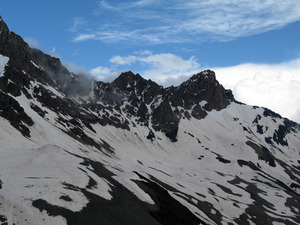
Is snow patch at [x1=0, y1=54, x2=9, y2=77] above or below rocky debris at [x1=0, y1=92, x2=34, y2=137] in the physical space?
above

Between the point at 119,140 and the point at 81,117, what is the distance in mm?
27841

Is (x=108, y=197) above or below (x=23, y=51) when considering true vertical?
below

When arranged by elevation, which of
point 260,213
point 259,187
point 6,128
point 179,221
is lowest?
point 6,128

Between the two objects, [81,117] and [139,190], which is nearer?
[139,190]

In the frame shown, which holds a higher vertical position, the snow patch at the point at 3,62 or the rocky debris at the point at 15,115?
the snow patch at the point at 3,62

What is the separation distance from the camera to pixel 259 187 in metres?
160

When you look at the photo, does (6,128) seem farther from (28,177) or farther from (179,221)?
(179,221)

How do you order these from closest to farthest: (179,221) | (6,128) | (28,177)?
(28,177) → (179,221) → (6,128)

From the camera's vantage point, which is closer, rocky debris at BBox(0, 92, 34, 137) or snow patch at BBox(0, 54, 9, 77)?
rocky debris at BBox(0, 92, 34, 137)

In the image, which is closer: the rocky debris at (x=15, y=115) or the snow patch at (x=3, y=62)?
the rocky debris at (x=15, y=115)

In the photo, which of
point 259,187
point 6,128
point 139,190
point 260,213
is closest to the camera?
point 139,190

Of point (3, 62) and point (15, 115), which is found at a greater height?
point (3, 62)

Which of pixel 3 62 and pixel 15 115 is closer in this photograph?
pixel 15 115

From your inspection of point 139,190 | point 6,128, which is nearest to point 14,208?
point 139,190
